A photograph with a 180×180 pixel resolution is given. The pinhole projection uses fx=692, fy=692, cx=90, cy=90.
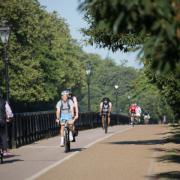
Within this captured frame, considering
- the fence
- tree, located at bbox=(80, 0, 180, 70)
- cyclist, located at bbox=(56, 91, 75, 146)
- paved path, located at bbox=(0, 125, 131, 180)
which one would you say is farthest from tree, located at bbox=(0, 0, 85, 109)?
tree, located at bbox=(80, 0, 180, 70)

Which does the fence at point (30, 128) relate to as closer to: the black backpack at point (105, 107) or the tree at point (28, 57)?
the black backpack at point (105, 107)

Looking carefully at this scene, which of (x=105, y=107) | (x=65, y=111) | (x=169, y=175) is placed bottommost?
(x=169, y=175)

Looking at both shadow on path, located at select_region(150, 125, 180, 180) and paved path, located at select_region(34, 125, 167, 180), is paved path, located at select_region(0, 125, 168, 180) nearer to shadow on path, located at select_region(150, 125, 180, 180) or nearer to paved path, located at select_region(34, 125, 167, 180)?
paved path, located at select_region(34, 125, 167, 180)

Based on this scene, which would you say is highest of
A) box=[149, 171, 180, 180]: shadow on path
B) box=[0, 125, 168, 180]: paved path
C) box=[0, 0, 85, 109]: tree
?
box=[0, 0, 85, 109]: tree

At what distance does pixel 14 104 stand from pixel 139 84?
25.1m

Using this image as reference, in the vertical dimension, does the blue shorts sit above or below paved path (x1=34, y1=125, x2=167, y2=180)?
above

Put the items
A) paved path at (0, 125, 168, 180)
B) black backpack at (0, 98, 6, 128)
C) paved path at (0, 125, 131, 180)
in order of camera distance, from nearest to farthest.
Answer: paved path at (0, 125, 168, 180)
paved path at (0, 125, 131, 180)
black backpack at (0, 98, 6, 128)

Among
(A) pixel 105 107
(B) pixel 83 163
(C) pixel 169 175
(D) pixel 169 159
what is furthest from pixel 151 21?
(A) pixel 105 107

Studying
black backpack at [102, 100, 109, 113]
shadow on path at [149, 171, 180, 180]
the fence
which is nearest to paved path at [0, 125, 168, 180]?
shadow on path at [149, 171, 180, 180]

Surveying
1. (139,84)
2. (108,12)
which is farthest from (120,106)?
(108,12)

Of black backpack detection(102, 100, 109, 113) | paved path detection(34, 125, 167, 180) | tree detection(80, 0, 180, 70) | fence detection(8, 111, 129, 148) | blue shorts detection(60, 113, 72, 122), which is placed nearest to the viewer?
tree detection(80, 0, 180, 70)

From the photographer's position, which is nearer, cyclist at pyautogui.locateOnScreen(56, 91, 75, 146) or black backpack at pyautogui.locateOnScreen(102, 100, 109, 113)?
cyclist at pyautogui.locateOnScreen(56, 91, 75, 146)

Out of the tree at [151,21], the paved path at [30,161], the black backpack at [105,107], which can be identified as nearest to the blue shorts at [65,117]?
the paved path at [30,161]

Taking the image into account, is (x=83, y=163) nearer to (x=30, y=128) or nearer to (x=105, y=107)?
(x=30, y=128)
